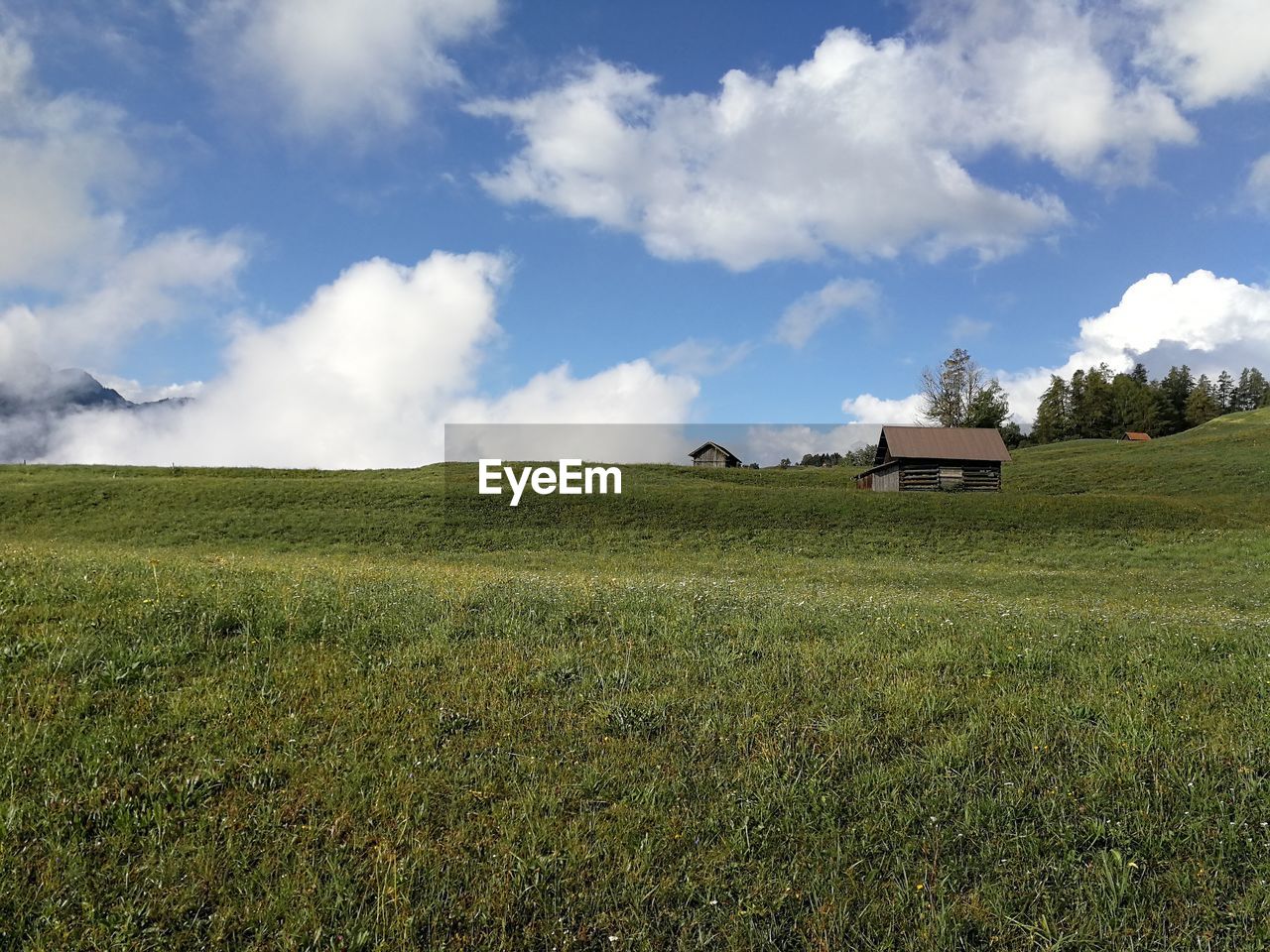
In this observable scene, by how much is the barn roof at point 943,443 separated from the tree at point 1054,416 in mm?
80010

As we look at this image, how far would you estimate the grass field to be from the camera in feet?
14.8

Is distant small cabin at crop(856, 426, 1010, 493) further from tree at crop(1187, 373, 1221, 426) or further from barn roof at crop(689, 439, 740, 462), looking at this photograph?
tree at crop(1187, 373, 1221, 426)

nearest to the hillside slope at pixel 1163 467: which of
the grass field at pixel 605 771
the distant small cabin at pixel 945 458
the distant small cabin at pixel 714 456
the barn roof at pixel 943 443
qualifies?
the distant small cabin at pixel 945 458

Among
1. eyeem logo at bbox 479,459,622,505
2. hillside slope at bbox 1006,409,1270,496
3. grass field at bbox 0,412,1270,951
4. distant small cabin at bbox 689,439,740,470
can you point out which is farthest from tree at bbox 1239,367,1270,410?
grass field at bbox 0,412,1270,951

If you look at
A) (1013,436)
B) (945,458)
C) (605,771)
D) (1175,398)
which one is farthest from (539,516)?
(1175,398)

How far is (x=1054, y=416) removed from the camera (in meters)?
135

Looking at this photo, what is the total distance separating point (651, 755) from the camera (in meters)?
6.11

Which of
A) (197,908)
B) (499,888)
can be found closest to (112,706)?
(197,908)

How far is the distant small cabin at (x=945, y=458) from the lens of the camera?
6494cm

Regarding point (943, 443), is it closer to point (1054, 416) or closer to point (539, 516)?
point (539, 516)

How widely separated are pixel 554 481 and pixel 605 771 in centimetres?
4627

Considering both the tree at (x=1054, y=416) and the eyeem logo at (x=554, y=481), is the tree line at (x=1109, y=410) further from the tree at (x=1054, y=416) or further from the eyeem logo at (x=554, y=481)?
the eyeem logo at (x=554, y=481)

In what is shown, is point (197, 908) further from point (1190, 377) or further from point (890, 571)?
point (1190, 377)

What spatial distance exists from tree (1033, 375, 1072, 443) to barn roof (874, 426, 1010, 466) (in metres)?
80.0
